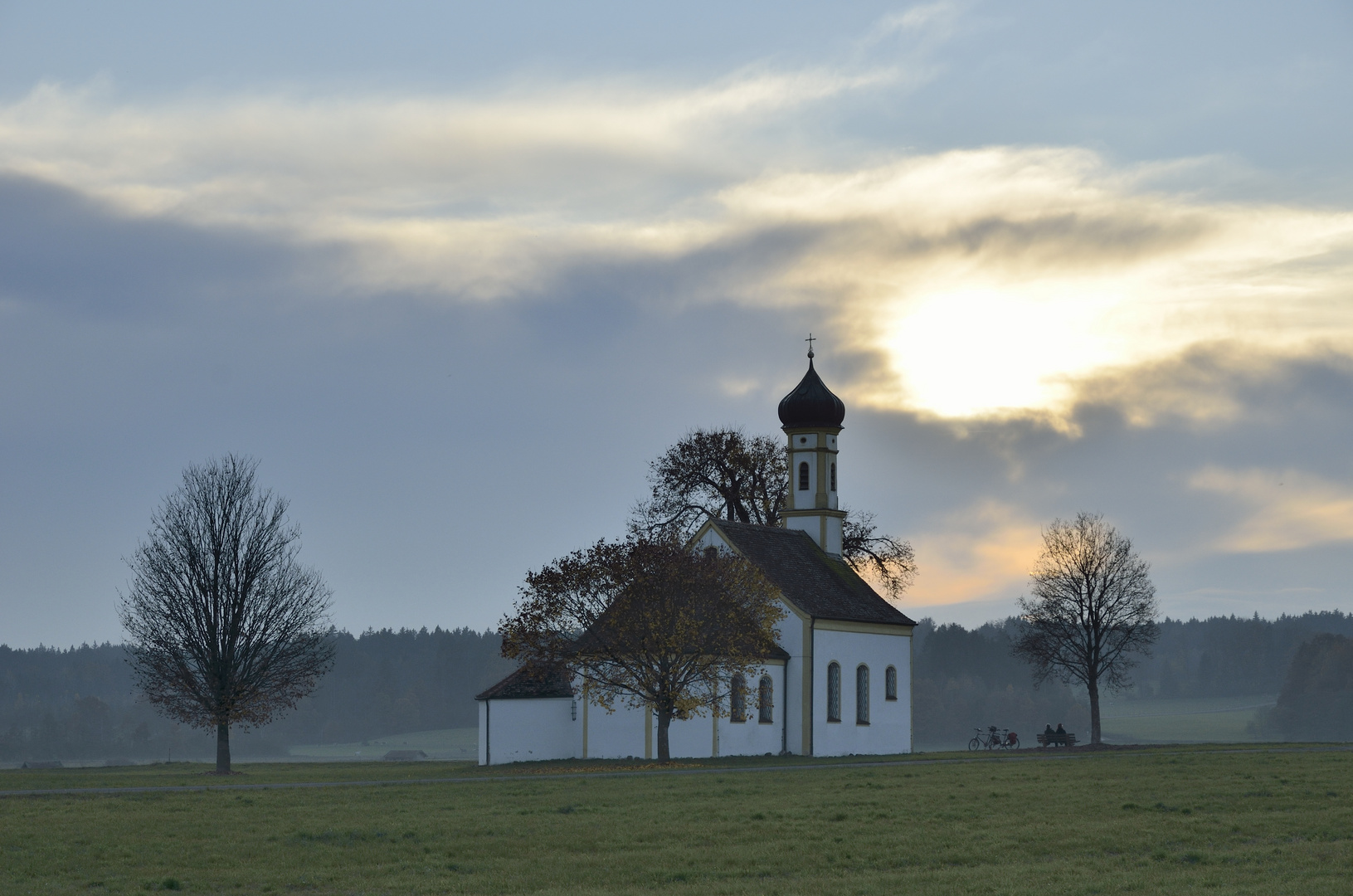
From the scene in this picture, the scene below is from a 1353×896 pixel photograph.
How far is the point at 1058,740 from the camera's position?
68.6 meters

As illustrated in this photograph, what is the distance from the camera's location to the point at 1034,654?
7169cm

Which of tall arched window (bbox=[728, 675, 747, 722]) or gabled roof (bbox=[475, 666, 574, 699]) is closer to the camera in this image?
tall arched window (bbox=[728, 675, 747, 722])

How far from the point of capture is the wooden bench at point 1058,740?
2682 inches

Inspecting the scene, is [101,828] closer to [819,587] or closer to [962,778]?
[962,778]

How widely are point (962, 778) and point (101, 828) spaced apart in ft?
70.5

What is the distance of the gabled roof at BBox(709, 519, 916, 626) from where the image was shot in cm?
6300

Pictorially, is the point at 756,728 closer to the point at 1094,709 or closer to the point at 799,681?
the point at 799,681

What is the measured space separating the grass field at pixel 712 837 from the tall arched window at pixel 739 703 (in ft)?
57.4

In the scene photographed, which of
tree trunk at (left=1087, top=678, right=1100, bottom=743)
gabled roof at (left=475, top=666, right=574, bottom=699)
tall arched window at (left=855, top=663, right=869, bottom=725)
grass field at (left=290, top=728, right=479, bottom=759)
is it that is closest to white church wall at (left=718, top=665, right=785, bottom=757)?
tall arched window at (left=855, top=663, right=869, bottom=725)

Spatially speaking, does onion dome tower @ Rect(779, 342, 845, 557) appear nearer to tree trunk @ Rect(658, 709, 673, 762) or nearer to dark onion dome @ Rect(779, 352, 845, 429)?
dark onion dome @ Rect(779, 352, 845, 429)

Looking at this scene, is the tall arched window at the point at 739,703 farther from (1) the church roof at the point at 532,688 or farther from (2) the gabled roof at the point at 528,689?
(2) the gabled roof at the point at 528,689

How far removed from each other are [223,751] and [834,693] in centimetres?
2291

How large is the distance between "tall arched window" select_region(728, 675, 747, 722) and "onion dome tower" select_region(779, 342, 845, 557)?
12.6 m

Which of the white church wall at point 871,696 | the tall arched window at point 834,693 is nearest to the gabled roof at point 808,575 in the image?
the white church wall at point 871,696
